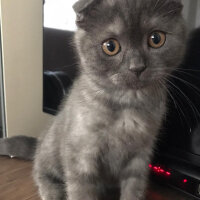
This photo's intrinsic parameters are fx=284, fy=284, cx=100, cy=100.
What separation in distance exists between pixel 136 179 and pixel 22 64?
81cm

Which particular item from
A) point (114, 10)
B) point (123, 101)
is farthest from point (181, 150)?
point (114, 10)

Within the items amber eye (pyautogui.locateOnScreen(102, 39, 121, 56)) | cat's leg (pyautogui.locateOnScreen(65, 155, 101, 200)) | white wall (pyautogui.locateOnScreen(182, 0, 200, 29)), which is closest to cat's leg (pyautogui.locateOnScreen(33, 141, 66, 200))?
cat's leg (pyautogui.locateOnScreen(65, 155, 101, 200))

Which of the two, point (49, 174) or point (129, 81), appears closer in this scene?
point (129, 81)

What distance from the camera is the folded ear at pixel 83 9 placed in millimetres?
670

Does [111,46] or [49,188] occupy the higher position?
[111,46]

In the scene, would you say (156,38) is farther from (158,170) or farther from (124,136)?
(158,170)

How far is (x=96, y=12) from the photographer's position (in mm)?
727

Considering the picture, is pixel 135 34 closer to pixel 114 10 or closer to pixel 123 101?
pixel 114 10

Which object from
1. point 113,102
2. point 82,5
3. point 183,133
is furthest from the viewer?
point 183,133

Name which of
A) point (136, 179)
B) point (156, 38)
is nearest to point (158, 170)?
point (136, 179)

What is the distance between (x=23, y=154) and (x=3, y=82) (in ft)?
1.24

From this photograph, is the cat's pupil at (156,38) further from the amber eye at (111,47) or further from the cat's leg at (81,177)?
the cat's leg at (81,177)

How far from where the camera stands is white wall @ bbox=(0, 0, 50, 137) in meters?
1.30

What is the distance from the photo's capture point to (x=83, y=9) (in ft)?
2.24
